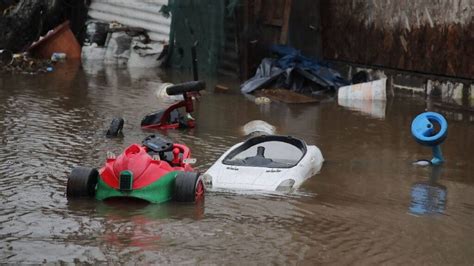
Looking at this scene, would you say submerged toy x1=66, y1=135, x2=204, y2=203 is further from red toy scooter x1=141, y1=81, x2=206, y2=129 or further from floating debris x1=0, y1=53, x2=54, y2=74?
floating debris x1=0, y1=53, x2=54, y2=74

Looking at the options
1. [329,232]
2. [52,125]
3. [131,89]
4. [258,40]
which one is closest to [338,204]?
[329,232]

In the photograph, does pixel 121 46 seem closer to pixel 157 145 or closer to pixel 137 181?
pixel 157 145

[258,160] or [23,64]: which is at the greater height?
[23,64]

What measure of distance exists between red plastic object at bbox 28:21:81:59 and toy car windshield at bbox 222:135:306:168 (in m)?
12.5

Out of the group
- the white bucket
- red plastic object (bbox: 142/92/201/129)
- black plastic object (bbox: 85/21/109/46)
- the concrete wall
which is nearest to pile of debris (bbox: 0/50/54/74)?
black plastic object (bbox: 85/21/109/46)

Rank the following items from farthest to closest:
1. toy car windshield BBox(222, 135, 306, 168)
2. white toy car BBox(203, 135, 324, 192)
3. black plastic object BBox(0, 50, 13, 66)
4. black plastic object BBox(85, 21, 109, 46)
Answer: black plastic object BBox(85, 21, 109, 46), black plastic object BBox(0, 50, 13, 66), toy car windshield BBox(222, 135, 306, 168), white toy car BBox(203, 135, 324, 192)

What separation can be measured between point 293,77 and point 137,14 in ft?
20.9

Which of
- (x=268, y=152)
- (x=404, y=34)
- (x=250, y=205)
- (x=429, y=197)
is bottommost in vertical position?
(x=250, y=205)

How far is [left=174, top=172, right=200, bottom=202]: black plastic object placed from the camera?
7422 millimetres

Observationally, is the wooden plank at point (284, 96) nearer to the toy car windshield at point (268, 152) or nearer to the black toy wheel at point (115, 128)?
the black toy wheel at point (115, 128)

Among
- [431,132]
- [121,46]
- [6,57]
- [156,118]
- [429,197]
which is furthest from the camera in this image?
[121,46]

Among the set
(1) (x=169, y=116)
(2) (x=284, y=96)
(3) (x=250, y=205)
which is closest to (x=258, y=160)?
(3) (x=250, y=205)

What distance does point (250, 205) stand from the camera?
7496 millimetres

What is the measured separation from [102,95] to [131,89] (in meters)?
1.03
